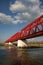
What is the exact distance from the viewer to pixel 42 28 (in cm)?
6369

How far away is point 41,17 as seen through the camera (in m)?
71.5

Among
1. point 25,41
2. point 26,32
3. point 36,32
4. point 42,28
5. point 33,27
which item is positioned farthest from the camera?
point 25,41

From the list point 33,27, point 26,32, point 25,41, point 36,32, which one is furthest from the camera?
point 25,41

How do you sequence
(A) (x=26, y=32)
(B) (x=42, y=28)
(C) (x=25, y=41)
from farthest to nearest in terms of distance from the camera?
(C) (x=25, y=41) < (A) (x=26, y=32) < (B) (x=42, y=28)

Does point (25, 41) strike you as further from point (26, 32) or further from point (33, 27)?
point (33, 27)

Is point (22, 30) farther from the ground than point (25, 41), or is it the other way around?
point (22, 30)

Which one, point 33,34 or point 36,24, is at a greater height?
point 36,24

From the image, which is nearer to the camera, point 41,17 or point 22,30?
point 41,17

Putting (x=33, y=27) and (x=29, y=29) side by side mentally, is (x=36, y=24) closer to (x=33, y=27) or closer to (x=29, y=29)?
(x=33, y=27)

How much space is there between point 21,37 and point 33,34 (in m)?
20.0

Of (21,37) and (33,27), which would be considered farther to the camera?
(21,37)

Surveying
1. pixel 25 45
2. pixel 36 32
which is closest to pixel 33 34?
pixel 36 32

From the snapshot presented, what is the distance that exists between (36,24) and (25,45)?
22102 millimetres

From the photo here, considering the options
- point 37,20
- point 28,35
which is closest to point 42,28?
point 37,20
